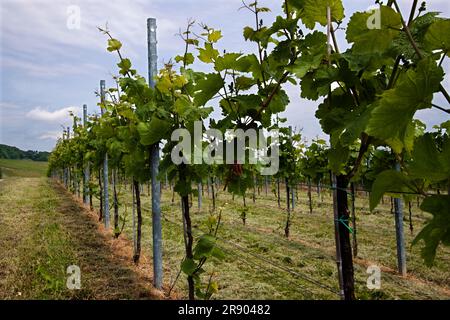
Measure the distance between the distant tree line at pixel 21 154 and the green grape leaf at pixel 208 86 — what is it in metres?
128

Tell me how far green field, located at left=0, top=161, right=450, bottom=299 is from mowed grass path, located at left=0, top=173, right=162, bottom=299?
0.02m

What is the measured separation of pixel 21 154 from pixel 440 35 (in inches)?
5647

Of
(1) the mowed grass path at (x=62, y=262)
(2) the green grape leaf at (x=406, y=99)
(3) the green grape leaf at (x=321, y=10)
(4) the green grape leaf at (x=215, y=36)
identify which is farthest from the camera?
(1) the mowed grass path at (x=62, y=262)

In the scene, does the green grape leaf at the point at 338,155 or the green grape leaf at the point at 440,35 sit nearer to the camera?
the green grape leaf at the point at 440,35

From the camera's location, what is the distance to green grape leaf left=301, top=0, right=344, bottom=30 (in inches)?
50.2

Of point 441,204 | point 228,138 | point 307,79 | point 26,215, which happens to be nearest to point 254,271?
point 228,138

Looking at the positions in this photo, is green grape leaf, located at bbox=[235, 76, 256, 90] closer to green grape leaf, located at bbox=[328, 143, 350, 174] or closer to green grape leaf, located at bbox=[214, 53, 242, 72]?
green grape leaf, located at bbox=[214, 53, 242, 72]

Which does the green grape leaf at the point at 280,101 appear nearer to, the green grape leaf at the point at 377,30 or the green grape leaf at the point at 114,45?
the green grape leaf at the point at 377,30

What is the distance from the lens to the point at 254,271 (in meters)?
6.74

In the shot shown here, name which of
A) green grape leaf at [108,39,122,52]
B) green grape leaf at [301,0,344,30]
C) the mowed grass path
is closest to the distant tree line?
the mowed grass path

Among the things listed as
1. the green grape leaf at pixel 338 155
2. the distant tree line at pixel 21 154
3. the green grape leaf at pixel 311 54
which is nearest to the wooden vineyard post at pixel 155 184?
the green grape leaf at pixel 311 54

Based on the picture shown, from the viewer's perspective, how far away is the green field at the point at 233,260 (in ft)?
18.5

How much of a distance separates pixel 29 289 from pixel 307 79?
18.2 ft

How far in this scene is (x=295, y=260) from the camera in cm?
782
